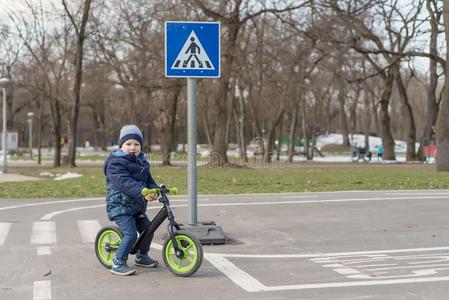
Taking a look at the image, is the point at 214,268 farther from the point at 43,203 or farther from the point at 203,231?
the point at 43,203

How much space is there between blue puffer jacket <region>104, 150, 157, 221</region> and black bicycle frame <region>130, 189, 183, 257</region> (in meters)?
0.22

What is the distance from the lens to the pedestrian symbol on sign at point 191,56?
855 centimetres

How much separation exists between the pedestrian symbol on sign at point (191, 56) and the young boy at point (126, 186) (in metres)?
1.84

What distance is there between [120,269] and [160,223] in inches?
25.2

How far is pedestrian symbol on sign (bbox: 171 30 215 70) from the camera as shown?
336 inches

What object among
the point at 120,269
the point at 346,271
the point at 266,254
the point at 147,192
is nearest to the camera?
the point at 147,192

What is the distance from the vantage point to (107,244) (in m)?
A: 7.21

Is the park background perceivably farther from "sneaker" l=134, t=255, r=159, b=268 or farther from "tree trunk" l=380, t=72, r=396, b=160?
"sneaker" l=134, t=255, r=159, b=268

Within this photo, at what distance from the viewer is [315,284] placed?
6.36 metres

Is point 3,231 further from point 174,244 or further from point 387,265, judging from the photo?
point 387,265

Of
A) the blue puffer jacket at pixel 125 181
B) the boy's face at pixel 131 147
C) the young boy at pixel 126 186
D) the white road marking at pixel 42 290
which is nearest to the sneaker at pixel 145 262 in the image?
the young boy at pixel 126 186

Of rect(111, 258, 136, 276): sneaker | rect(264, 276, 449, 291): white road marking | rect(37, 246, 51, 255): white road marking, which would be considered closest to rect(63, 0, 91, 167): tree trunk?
rect(37, 246, 51, 255): white road marking

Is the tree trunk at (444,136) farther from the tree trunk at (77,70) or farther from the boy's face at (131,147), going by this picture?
the boy's face at (131,147)

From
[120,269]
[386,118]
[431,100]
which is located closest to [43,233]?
[120,269]
